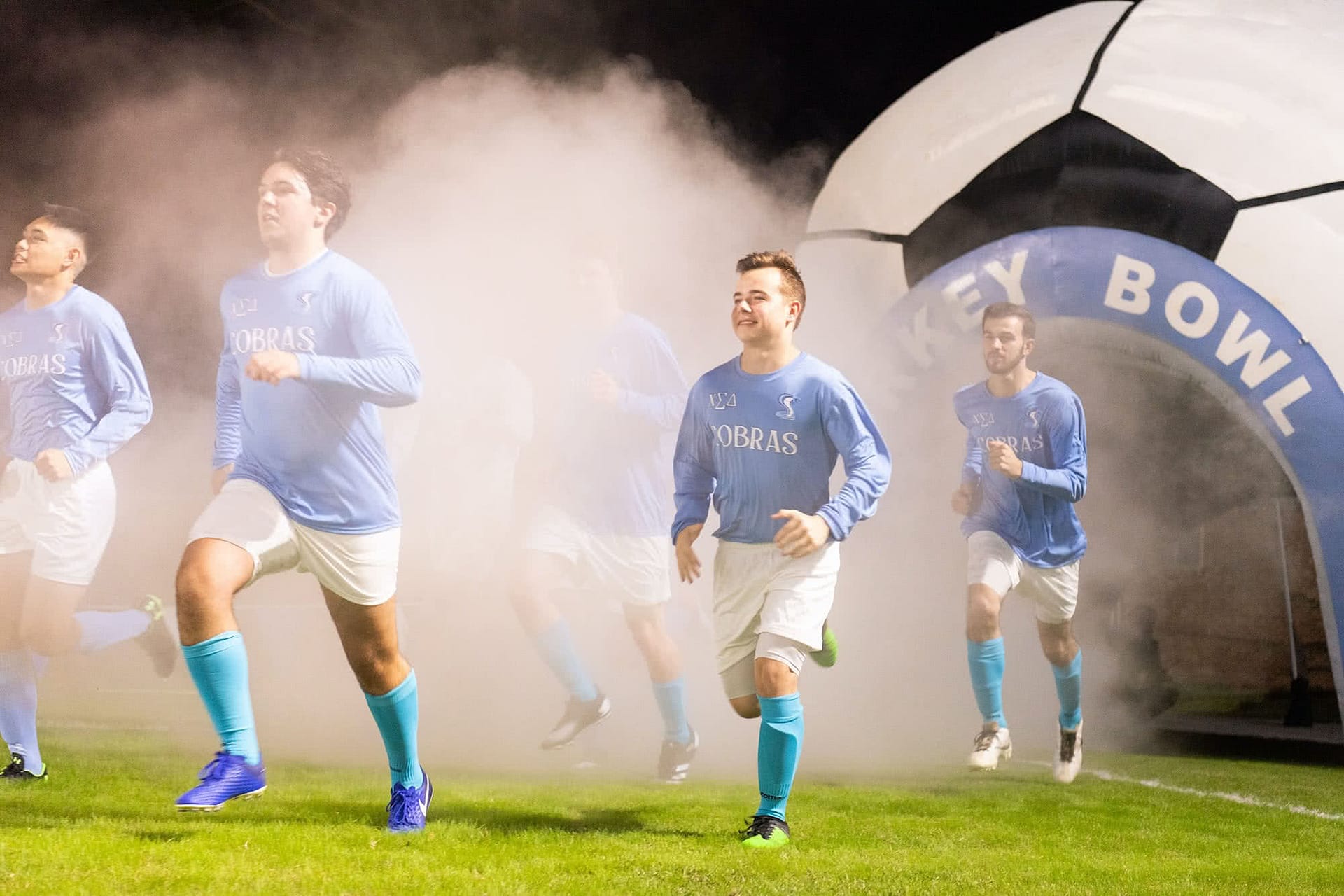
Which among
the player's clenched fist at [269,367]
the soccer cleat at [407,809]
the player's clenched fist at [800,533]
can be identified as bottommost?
the soccer cleat at [407,809]

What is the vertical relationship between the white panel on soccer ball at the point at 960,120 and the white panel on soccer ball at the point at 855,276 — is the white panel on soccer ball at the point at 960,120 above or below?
above

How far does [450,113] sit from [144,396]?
1700mm

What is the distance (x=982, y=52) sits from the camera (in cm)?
423

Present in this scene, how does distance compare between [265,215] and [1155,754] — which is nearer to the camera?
[265,215]

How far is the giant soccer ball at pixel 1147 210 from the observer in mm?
3586

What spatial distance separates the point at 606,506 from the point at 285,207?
1462 millimetres

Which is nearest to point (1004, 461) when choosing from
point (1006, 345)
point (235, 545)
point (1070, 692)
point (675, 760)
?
point (1006, 345)

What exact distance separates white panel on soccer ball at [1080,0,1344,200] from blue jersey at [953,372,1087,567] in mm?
820

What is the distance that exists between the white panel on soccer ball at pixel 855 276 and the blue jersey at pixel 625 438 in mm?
606

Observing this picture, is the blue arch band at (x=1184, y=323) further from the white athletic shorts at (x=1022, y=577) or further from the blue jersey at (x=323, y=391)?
the blue jersey at (x=323, y=391)

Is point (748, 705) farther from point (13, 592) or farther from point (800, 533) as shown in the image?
point (13, 592)

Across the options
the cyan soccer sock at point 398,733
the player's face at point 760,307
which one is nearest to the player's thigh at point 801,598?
the player's face at point 760,307

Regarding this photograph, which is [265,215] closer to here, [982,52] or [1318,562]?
[982,52]

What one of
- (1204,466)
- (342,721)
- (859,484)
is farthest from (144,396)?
(1204,466)
